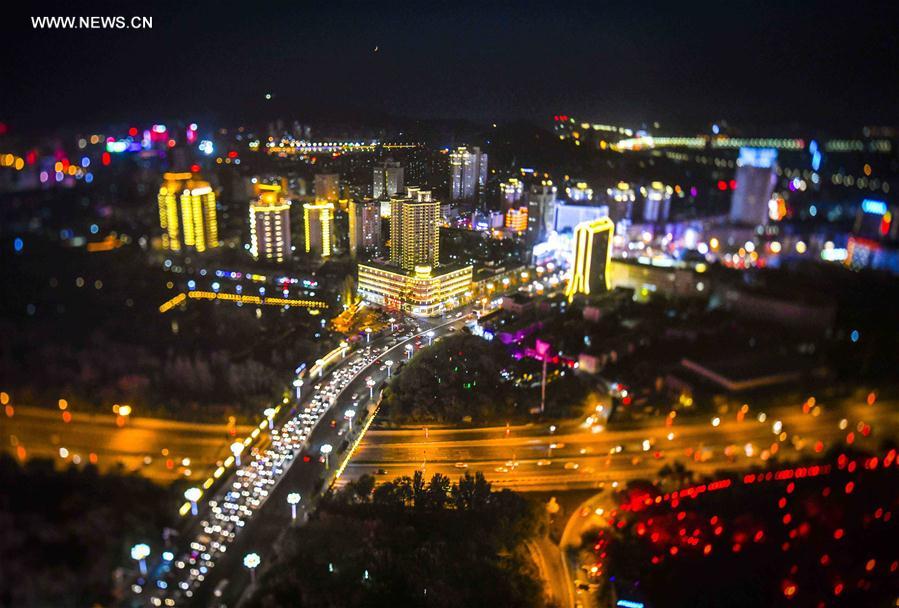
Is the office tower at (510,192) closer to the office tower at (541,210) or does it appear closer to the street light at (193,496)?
the office tower at (541,210)

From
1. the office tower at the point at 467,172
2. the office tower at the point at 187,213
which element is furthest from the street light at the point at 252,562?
the office tower at the point at 187,213

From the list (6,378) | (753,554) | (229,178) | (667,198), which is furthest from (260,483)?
(667,198)

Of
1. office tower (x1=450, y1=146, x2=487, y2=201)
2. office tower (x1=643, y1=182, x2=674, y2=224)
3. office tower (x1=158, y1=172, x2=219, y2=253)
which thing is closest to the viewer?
office tower (x1=450, y1=146, x2=487, y2=201)

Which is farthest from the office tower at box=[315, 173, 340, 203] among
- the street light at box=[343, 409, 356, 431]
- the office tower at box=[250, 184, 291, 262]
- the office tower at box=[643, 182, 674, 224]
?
the office tower at box=[643, 182, 674, 224]

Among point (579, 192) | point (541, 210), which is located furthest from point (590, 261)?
point (579, 192)

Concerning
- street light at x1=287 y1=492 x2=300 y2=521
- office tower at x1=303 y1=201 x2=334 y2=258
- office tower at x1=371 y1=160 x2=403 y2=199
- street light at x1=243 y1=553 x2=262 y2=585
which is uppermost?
office tower at x1=371 y1=160 x2=403 y2=199

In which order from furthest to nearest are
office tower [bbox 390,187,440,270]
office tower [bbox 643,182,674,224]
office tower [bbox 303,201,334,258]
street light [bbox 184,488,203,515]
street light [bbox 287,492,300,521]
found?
office tower [bbox 643,182,674,224]
office tower [bbox 303,201,334,258]
office tower [bbox 390,187,440,270]
street light [bbox 287,492,300,521]
street light [bbox 184,488,203,515]

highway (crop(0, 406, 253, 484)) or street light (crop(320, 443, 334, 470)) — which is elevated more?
highway (crop(0, 406, 253, 484))

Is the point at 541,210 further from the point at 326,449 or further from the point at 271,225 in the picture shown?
the point at 326,449

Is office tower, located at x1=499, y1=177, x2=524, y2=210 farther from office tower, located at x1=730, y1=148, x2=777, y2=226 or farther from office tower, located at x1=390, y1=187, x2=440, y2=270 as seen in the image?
office tower, located at x1=730, y1=148, x2=777, y2=226
